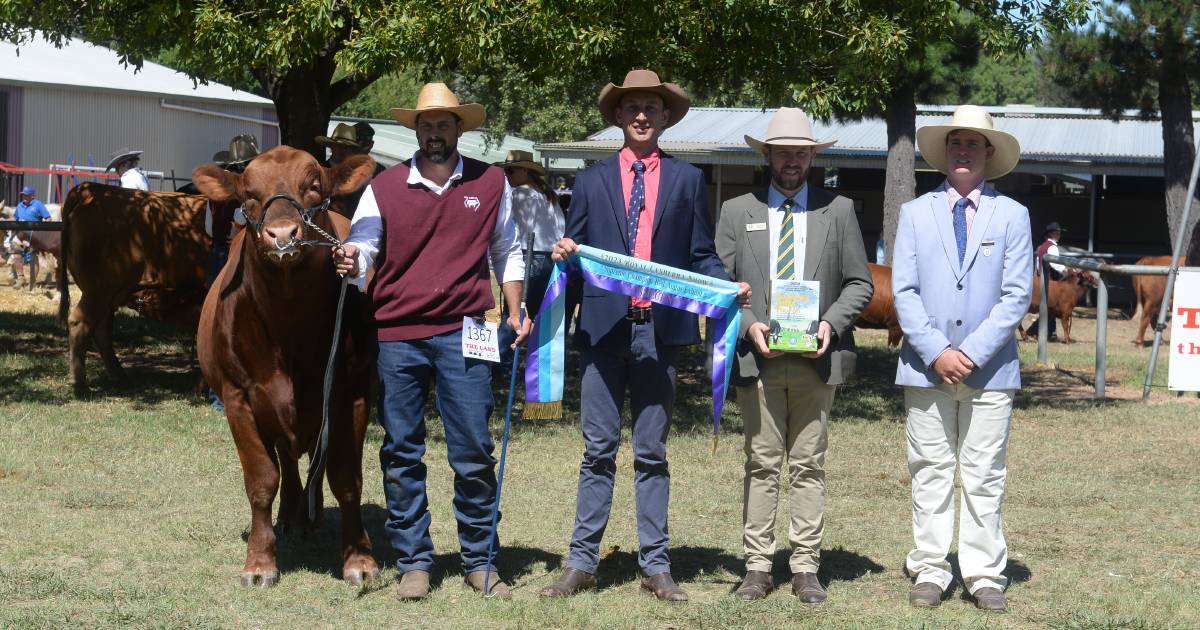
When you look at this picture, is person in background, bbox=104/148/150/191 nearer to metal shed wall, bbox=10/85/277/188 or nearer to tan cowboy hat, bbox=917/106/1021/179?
metal shed wall, bbox=10/85/277/188

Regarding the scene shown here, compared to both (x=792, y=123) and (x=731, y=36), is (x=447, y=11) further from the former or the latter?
(x=792, y=123)

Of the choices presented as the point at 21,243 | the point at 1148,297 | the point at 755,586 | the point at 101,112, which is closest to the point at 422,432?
the point at 755,586

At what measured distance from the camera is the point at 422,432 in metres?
5.56

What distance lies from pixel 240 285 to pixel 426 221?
3.07 ft

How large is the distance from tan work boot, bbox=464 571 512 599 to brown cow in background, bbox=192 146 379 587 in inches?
18.8

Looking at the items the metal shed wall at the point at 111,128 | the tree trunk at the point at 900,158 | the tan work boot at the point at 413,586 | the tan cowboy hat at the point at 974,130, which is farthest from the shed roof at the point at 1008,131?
the tan work boot at the point at 413,586

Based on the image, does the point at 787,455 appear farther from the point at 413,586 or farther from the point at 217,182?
the point at 217,182

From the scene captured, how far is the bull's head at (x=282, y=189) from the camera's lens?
5.15 meters

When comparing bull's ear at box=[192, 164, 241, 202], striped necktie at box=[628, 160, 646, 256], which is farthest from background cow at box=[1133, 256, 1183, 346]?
bull's ear at box=[192, 164, 241, 202]

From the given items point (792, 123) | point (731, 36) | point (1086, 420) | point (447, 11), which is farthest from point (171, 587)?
point (1086, 420)

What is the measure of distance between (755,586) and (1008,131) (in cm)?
2156

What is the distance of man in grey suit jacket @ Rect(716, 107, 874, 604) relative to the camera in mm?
5566

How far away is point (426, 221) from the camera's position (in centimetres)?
541

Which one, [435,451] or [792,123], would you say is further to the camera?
[435,451]
